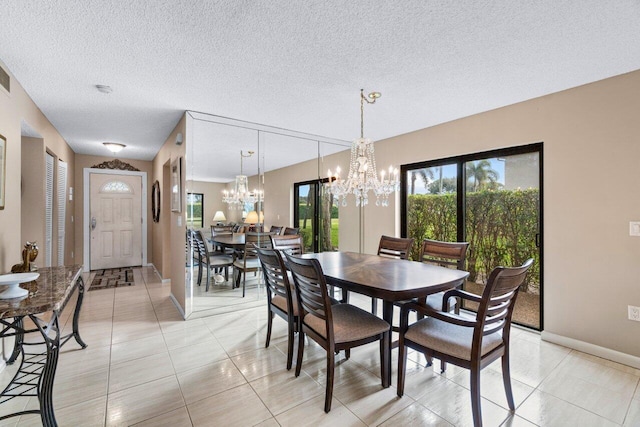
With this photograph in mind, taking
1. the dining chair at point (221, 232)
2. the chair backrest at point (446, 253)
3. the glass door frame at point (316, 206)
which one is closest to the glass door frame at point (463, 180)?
the chair backrest at point (446, 253)

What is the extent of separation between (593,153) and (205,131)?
3.98 meters

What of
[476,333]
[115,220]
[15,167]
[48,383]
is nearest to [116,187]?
[115,220]

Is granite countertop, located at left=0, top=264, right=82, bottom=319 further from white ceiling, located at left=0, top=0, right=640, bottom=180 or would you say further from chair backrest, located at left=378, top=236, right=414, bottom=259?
chair backrest, located at left=378, top=236, right=414, bottom=259

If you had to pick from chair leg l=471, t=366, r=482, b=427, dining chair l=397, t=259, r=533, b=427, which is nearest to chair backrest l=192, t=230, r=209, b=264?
dining chair l=397, t=259, r=533, b=427

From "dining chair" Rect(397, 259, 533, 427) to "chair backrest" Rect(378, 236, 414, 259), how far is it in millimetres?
1231

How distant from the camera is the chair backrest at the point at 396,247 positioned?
3.21m

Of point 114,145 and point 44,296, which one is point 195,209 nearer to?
point 44,296

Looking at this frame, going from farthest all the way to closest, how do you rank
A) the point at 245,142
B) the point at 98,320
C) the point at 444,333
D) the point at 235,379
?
the point at 245,142
the point at 98,320
the point at 235,379
the point at 444,333

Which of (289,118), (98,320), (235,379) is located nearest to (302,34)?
(289,118)

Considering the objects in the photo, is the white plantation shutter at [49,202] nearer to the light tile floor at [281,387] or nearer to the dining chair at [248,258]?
the light tile floor at [281,387]

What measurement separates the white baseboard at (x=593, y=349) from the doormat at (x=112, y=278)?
18.6 feet

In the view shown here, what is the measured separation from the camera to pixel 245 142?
13.2 ft

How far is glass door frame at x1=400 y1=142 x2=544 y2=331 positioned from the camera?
9.60 ft

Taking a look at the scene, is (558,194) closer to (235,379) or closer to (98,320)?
(235,379)
